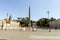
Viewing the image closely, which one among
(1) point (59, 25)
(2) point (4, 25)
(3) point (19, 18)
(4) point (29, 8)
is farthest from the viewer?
(3) point (19, 18)

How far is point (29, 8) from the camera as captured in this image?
2408 inches

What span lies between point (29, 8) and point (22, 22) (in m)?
59.4

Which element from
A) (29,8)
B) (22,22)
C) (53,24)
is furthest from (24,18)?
(29,8)

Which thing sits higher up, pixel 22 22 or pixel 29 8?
pixel 29 8

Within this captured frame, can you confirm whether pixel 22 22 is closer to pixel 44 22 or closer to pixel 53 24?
pixel 44 22

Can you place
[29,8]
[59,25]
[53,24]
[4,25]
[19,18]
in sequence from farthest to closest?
[19,18], [53,24], [59,25], [4,25], [29,8]

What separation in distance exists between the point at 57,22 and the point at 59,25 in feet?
12.9

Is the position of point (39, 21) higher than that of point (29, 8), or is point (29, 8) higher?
point (29, 8)

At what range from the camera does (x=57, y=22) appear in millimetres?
112312

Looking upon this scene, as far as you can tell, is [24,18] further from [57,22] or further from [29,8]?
[29,8]

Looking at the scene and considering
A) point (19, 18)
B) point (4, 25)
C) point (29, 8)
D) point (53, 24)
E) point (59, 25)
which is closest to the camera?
point (29, 8)

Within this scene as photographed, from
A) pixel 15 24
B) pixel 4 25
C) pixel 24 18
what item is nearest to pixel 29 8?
pixel 4 25

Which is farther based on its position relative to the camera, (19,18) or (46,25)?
(19,18)

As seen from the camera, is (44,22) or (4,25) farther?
(44,22)
